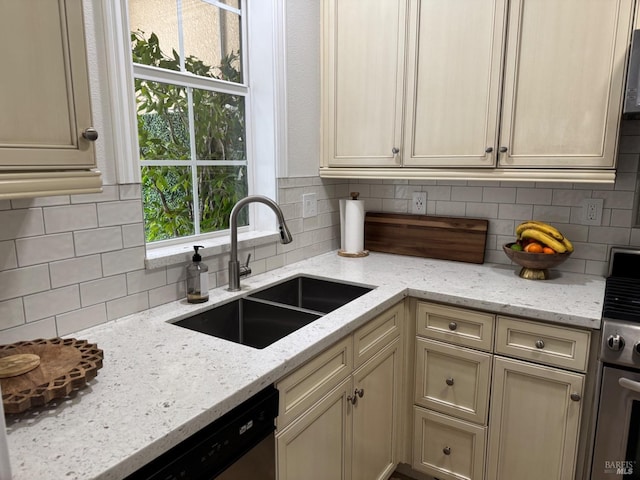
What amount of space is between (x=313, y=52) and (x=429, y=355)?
1561 mm

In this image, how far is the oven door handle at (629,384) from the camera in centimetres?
136

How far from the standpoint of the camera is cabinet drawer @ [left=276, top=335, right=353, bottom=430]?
1.19 m

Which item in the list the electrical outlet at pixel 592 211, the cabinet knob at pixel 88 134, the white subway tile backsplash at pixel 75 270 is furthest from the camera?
the electrical outlet at pixel 592 211

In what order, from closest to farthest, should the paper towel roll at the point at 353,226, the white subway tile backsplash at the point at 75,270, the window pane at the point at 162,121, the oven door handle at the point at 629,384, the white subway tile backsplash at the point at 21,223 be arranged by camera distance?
the white subway tile backsplash at the point at 21,223, the white subway tile backsplash at the point at 75,270, the oven door handle at the point at 629,384, the window pane at the point at 162,121, the paper towel roll at the point at 353,226

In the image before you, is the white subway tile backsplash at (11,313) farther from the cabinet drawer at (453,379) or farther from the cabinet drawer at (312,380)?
the cabinet drawer at (453,379)

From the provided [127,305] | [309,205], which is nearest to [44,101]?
[127,305]

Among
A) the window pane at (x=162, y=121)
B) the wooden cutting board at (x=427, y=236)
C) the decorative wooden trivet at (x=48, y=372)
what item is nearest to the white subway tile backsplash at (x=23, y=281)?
the decorative wooden trivet at (x=48, y=372)

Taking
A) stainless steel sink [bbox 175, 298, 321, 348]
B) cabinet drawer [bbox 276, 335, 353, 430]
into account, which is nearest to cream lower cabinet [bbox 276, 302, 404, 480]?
cabinet drawer [bbox 276, 335, 353, 430]

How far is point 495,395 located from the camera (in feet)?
5.57

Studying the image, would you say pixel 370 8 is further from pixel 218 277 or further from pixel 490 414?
pixel 490 414

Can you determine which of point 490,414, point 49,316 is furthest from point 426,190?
point 49,316

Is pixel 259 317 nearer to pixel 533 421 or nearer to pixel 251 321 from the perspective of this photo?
pixel 251 321

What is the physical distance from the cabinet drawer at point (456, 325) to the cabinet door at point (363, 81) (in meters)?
0.74

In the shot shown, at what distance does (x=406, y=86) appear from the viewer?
2.03m
